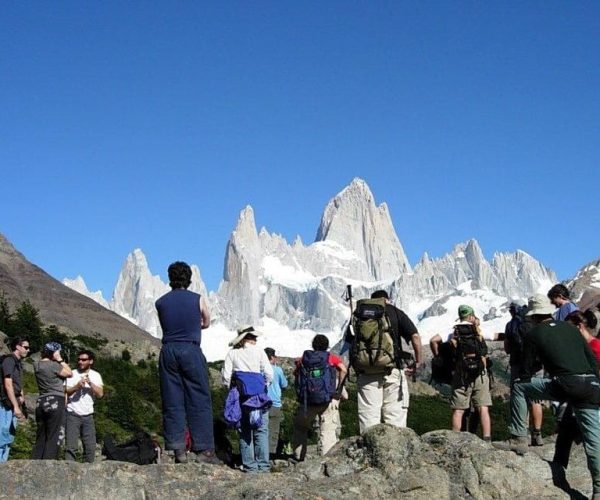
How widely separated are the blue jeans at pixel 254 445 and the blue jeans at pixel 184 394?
57 centimetres

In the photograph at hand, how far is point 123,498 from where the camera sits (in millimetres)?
6977

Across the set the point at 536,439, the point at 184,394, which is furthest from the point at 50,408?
the point at 536,439

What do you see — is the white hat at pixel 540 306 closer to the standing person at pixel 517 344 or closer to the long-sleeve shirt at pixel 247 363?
the standing person at pixel 517 344

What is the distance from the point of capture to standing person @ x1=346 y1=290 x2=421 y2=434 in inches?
354

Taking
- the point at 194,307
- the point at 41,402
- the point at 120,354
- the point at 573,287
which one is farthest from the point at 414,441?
the point at 573,287

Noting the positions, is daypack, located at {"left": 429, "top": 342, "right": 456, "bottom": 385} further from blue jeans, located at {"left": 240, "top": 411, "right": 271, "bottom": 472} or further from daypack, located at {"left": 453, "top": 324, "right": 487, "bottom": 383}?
blue jeans, located at {"left": 240, "top": 411, "right": 271, "bottom": 472}

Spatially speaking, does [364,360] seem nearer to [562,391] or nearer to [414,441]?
[414,441]

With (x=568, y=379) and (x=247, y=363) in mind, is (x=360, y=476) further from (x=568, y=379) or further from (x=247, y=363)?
(x=247, y=363)

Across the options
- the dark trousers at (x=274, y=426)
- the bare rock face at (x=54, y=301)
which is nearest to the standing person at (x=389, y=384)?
the dark trousers at (x=274, y=426)

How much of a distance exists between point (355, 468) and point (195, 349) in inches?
85.1

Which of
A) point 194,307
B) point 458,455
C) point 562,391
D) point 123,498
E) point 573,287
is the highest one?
point 573,287

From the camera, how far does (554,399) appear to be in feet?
24.7

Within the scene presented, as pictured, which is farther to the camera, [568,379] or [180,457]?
[180,457]

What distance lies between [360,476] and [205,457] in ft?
6.66
